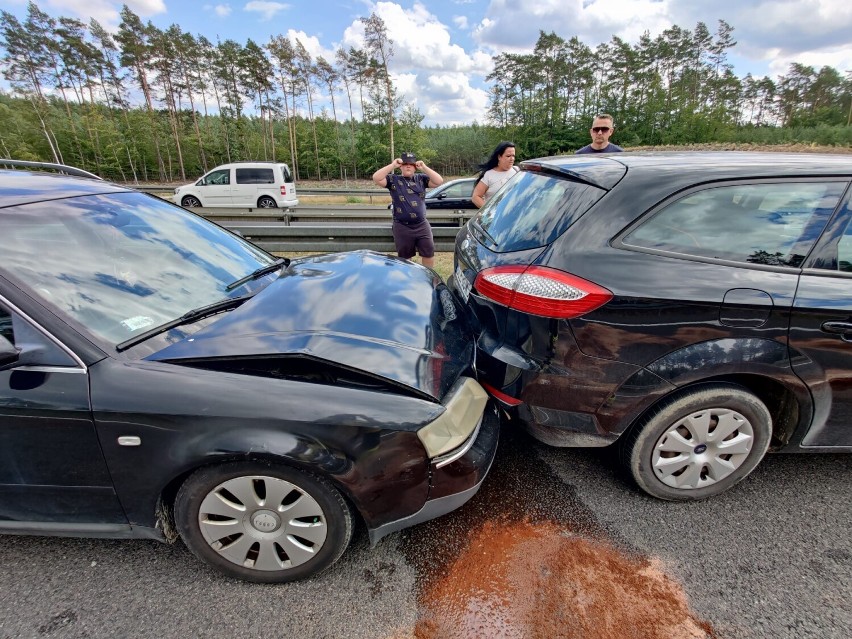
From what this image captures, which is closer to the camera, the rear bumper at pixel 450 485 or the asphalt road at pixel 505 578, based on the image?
the asphalt road at pixel 505 578

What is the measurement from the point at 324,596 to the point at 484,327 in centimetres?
147

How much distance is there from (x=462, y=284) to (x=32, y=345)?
211 centimetres

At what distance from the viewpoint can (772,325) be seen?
1.98m

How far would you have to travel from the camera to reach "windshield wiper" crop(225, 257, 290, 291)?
240 centimetres

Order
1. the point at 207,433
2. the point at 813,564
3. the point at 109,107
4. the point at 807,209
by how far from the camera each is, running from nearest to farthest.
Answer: the point at 207,433
the point at 813,564
the point at 807,209
the point at 109,107

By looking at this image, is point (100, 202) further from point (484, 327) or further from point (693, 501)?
point (693, 501)

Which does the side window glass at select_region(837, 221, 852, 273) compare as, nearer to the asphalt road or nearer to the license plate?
the asphalt road

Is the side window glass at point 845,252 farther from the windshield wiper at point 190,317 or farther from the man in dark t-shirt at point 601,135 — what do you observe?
the man in dark t-shirt at point 601,135

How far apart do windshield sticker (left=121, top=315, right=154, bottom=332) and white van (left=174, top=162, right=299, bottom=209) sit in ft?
53.7

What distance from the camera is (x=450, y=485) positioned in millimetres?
1794

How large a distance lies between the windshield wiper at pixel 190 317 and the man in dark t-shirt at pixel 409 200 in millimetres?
3397

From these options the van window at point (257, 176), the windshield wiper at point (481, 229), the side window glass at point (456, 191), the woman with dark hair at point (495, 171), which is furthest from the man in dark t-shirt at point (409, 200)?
the van window at point (257, 176)

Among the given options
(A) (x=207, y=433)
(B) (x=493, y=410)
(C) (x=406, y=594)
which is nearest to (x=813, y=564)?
(B) (x=493, y=410)

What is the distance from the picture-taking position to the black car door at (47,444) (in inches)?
61.2
